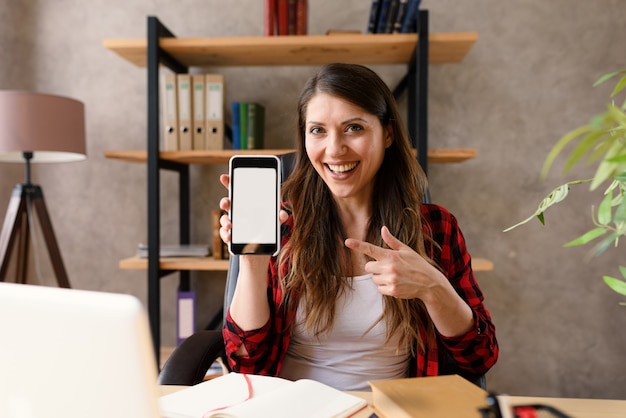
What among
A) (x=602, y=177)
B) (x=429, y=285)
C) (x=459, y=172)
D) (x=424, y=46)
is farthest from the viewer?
(x=459, y=172)

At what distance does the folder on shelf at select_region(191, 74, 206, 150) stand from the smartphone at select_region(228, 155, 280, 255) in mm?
1146

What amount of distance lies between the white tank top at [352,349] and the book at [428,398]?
0.37m

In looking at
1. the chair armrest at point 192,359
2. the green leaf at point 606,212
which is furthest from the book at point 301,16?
the green leaf at point 606,212

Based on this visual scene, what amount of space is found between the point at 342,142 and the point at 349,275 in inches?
12.4

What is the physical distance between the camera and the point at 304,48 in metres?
1.93

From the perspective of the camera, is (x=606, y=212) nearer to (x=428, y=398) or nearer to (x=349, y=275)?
(x=428, y=398)

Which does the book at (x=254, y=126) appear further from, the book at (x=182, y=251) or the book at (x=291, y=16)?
the book at (x=182, y=251)

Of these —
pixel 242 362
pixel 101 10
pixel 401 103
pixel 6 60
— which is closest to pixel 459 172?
pixel 401 103

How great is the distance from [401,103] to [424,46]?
0.47m

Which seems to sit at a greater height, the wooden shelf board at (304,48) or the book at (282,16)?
the book at (282,16)

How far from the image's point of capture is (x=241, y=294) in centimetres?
104

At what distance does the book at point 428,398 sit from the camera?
61cm

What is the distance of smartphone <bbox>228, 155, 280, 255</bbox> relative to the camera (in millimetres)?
897

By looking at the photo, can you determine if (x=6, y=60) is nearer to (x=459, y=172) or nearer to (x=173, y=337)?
(x=173, y=337)
